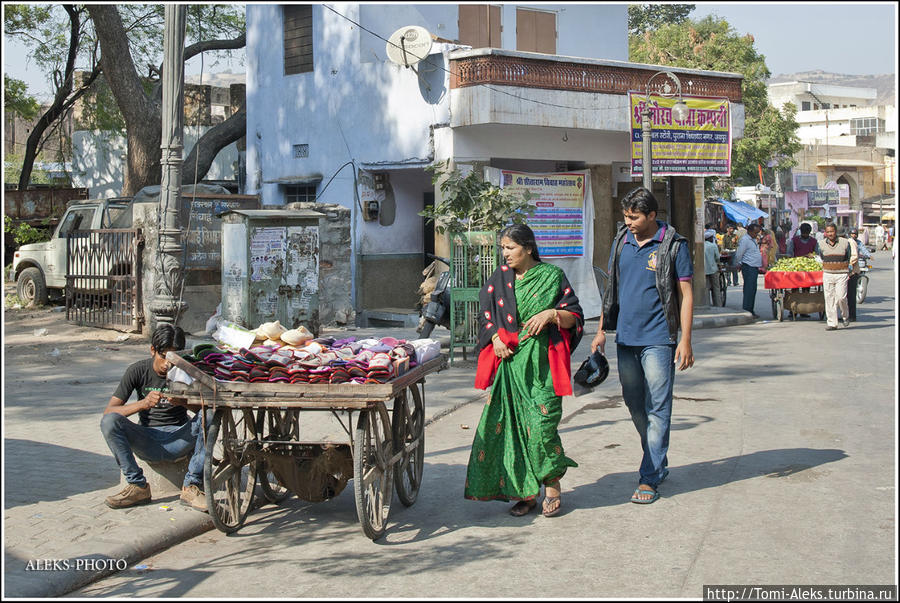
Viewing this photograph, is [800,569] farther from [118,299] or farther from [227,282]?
[118,299]

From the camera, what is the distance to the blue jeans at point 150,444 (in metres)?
6.09

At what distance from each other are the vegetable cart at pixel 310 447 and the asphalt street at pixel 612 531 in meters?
0.20

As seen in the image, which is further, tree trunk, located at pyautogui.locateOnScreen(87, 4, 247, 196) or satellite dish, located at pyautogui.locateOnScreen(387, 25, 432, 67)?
tree trunk, located at pyautogui.locateOnScreen(87, 4, 247, 196)

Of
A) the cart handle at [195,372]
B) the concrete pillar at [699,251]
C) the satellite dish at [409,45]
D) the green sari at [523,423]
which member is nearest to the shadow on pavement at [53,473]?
the cart handle at [195,372]

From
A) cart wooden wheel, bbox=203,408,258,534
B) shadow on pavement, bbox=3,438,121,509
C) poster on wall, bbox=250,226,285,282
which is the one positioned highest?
poster on wall, bbox=250,226,285,282

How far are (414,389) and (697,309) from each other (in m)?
14.9

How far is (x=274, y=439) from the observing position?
6.25m

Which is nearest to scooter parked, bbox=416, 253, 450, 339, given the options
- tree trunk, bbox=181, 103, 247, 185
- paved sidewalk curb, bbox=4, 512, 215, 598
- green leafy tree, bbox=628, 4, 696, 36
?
paved sidewalk curb, bbox=4, 512, 215, 598

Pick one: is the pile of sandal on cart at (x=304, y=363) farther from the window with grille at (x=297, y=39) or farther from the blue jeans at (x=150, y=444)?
the window with grille at (x=297, y=39)

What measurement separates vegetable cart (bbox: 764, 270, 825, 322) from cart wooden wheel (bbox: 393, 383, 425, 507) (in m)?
12.4

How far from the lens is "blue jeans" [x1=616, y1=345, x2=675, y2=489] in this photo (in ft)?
21.0

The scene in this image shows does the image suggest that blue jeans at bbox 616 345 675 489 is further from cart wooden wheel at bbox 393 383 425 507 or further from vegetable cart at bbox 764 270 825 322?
vegetable cart at bbox 764 270 825 322

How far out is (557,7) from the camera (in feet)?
Answer: 69.7

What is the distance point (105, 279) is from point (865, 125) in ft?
233
